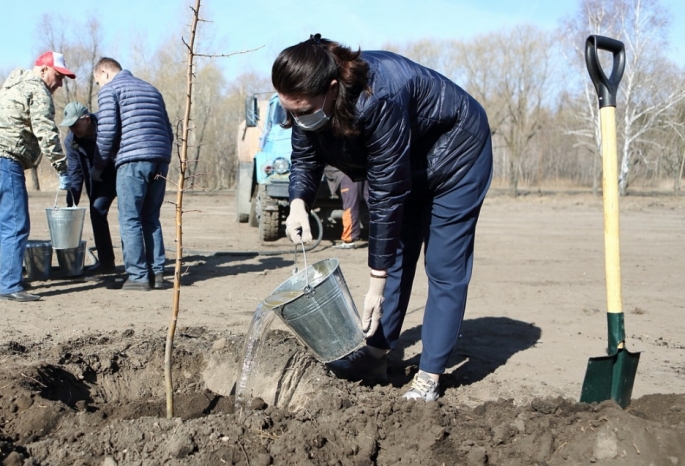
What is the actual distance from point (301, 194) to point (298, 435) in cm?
121

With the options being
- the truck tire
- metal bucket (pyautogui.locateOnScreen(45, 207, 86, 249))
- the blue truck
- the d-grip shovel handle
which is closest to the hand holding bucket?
metal bucket (pyautogui.locateOnScreen(45, 207, 86, 249))

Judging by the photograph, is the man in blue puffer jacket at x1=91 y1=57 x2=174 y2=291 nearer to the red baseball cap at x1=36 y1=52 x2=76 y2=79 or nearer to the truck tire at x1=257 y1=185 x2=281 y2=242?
the red baseball cap at x1=36 y1=52 x2=76 y2=79

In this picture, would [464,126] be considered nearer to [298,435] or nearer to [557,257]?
[298,435]

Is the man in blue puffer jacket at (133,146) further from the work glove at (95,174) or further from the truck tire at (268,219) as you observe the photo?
the truck tire at (268,219)

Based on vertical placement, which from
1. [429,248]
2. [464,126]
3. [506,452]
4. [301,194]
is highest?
[464,126]

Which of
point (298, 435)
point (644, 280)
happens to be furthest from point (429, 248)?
point (644, 280)

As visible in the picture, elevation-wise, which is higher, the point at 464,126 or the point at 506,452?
the point at 464,126

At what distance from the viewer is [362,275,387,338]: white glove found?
10.1 feet

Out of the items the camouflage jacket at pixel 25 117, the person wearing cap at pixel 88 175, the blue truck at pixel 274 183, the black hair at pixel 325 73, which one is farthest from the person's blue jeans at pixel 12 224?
the blue truck at pixel 274 183

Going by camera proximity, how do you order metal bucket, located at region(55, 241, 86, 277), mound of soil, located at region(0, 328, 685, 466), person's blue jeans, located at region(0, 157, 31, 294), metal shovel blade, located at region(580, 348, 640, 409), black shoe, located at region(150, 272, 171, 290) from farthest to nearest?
metal bucket, located at region(55, 241, 86, 277), black shoe, located at region(150, 272, 171, 290), person's blue jeans, located at region(0, 157, 31, 294), metal shovel blade, located at region(580, 348, 640, 409), mound of soil, located at region(0, 328, 685, 466)

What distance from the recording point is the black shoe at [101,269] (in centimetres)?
711

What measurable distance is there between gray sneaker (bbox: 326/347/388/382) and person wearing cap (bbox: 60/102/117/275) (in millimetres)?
3845

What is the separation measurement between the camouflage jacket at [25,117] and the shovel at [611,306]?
4.34 meters

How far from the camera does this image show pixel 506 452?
262cm
